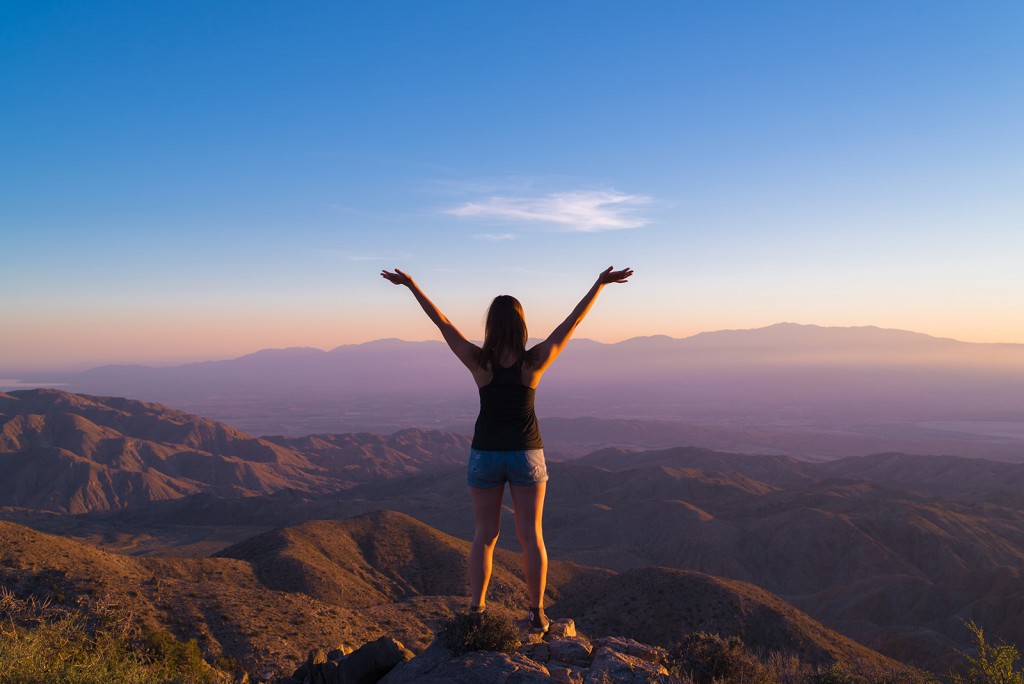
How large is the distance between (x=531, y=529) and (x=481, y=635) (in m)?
1.00

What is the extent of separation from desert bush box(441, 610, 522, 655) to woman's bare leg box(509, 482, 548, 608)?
1.23ft

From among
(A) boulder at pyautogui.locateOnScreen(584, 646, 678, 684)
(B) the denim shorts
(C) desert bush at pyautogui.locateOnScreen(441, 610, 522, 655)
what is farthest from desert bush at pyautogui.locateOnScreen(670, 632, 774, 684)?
(B) the denim shorts

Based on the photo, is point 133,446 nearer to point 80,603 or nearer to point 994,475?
point 80,603

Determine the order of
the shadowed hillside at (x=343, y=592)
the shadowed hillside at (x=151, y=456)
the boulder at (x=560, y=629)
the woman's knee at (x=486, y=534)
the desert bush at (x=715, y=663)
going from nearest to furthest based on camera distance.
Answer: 1. the woman's knee at (x=486, y=534)
2. the desert bush at (x=715, y=663)
3. the boulder at (x=560, y=629)
4. the shadowed hillside at (x=343, y=592)
5. the shadowed hillside at (x=151, y=456)

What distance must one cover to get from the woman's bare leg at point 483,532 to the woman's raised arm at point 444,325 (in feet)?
3.19

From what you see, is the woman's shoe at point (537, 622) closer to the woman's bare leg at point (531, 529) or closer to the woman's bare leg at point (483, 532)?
the woman's bare leg at point (531, 529)

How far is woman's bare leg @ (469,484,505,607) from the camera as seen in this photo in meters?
4.88

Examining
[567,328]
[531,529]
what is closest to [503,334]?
[567,328]

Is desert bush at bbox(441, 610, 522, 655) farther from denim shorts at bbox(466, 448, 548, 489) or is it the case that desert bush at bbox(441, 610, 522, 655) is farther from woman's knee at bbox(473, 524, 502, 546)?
denim shorts at bbox(466, 448, 548, 489)

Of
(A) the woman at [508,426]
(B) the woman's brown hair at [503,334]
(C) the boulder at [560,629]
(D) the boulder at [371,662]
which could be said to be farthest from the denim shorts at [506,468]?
(D) the boulder at [371,662]

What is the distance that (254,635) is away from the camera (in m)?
14.4

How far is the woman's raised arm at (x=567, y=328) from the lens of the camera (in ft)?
16.0

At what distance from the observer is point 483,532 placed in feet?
16.5

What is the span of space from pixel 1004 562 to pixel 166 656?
223ft
